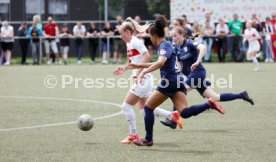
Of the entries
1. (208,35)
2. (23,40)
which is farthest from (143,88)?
(23,40)

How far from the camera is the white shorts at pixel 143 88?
34.3 feet

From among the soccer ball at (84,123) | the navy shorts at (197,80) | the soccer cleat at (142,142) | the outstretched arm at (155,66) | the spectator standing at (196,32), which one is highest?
the spectator standing at (196,32)

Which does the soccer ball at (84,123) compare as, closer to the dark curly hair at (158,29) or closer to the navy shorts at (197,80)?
the dark curly hair at (158,29)

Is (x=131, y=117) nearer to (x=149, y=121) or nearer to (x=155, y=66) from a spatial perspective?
(x=149, y=121)

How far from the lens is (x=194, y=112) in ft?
33.3

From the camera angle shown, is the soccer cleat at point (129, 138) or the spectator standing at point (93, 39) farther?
the spectator standing at point (93, 39)

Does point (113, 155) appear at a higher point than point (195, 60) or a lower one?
lower

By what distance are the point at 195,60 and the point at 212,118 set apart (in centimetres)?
134

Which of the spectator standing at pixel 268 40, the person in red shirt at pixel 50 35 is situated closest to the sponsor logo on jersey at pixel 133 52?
the person in red shirt at pixel 50 35

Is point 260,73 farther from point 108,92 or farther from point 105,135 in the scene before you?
point 105,135

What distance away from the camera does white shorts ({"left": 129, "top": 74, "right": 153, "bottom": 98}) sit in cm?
1046

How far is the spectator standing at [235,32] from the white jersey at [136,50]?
2216 cm

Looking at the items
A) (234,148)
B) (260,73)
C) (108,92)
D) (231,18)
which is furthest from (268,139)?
(231,18)

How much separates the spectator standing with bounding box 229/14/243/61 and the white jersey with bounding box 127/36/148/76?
22158mm
